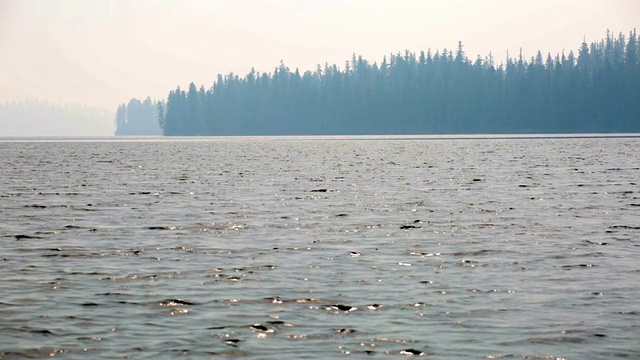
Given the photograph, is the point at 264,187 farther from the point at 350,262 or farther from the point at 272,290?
the point at 272,290

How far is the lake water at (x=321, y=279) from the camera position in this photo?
1697 cm

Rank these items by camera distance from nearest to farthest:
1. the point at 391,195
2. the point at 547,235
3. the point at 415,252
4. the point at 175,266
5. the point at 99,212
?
the point at 175,266 → the point at 415,252 → the point at 547,235 → the point at 99,212 → the point at 391,195

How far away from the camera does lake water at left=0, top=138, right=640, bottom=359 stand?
1697 centimetres

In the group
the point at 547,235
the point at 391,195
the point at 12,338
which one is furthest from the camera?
the point at 391,195

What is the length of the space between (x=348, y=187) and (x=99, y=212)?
23.0 metres

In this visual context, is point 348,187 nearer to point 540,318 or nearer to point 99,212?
point 99,212

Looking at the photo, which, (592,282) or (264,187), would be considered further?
(264,187)

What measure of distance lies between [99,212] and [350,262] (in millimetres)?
19487

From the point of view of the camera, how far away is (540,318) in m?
18.9

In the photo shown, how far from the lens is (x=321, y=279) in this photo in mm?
23438

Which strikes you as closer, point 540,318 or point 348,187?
point 540,318

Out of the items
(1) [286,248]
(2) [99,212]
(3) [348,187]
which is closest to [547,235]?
(1) [286,248]

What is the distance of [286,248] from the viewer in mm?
29641

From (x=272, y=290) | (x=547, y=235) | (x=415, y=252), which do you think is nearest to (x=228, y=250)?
(x=415, y=252)
